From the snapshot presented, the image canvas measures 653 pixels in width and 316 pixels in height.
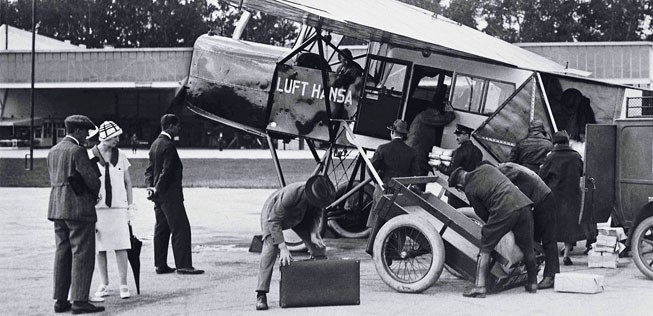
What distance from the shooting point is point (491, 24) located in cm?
8012

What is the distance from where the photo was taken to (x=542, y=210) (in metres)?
9.95

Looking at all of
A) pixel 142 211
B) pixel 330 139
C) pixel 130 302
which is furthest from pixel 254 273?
pixel 142 211

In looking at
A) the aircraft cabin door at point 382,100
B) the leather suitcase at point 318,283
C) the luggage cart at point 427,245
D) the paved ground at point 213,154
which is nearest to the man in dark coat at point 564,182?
the luggage cart at point 427,245

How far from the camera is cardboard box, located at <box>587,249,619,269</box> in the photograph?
11.4m

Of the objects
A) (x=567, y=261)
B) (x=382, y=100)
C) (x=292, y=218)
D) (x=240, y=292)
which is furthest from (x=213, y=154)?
(x=292, y=218)

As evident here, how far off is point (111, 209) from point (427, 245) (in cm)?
364

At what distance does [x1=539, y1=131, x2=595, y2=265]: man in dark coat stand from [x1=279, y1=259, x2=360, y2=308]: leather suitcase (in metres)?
4.21

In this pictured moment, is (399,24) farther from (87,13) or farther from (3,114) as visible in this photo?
(87,13)

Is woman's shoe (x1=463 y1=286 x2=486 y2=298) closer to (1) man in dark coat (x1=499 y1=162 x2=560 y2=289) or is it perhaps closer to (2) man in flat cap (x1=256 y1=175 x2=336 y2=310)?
(1) man in dark coat (x1=499 y1=162 x2=560 y2=289)

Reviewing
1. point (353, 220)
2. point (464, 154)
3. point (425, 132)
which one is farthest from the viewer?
point (353, 220)

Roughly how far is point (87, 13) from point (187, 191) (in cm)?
7048

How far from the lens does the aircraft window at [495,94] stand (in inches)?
508

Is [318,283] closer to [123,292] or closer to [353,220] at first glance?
[123,292]

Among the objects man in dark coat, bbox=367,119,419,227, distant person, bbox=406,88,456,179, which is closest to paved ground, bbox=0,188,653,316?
man in dark coat, bbox=367,119,419,227
